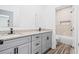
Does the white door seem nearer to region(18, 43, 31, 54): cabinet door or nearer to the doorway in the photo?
the doorway

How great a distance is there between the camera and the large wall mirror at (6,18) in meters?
1.60

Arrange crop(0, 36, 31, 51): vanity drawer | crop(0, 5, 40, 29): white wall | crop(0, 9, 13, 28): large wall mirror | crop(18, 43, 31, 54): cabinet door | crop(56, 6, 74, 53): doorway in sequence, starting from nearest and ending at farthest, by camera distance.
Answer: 1. crop(0, 36, 31, 51): vanity drawer
2. crop(18, 43, 31, 54): cabinet door
3. crop(0, 9, 13, 28): large wall mirror
4. crop(0, 5, 40, 29): white wall
5. crop(56, 6, 74, 53): doorway

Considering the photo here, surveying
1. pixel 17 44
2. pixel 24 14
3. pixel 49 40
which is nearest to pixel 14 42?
pixel 17 44

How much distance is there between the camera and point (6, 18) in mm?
1672

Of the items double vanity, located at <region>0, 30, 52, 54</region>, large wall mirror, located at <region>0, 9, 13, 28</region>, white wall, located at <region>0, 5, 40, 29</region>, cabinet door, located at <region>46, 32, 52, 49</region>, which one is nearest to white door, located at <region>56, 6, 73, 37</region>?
cabinet door, located at <region>46, 32, 52, 49</region>

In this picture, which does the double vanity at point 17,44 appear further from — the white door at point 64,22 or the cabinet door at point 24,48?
the white door at point 64,22

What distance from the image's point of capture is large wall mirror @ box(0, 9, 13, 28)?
1.60 m

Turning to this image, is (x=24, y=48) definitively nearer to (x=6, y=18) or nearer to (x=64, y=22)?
(x=6, y=18)

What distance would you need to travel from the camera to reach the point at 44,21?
8.66 feet

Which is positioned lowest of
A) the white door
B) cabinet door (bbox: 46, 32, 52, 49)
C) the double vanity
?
cabinet door (bbox: 46, 32, 52, 49)

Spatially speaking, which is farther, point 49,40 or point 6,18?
point 49,40
